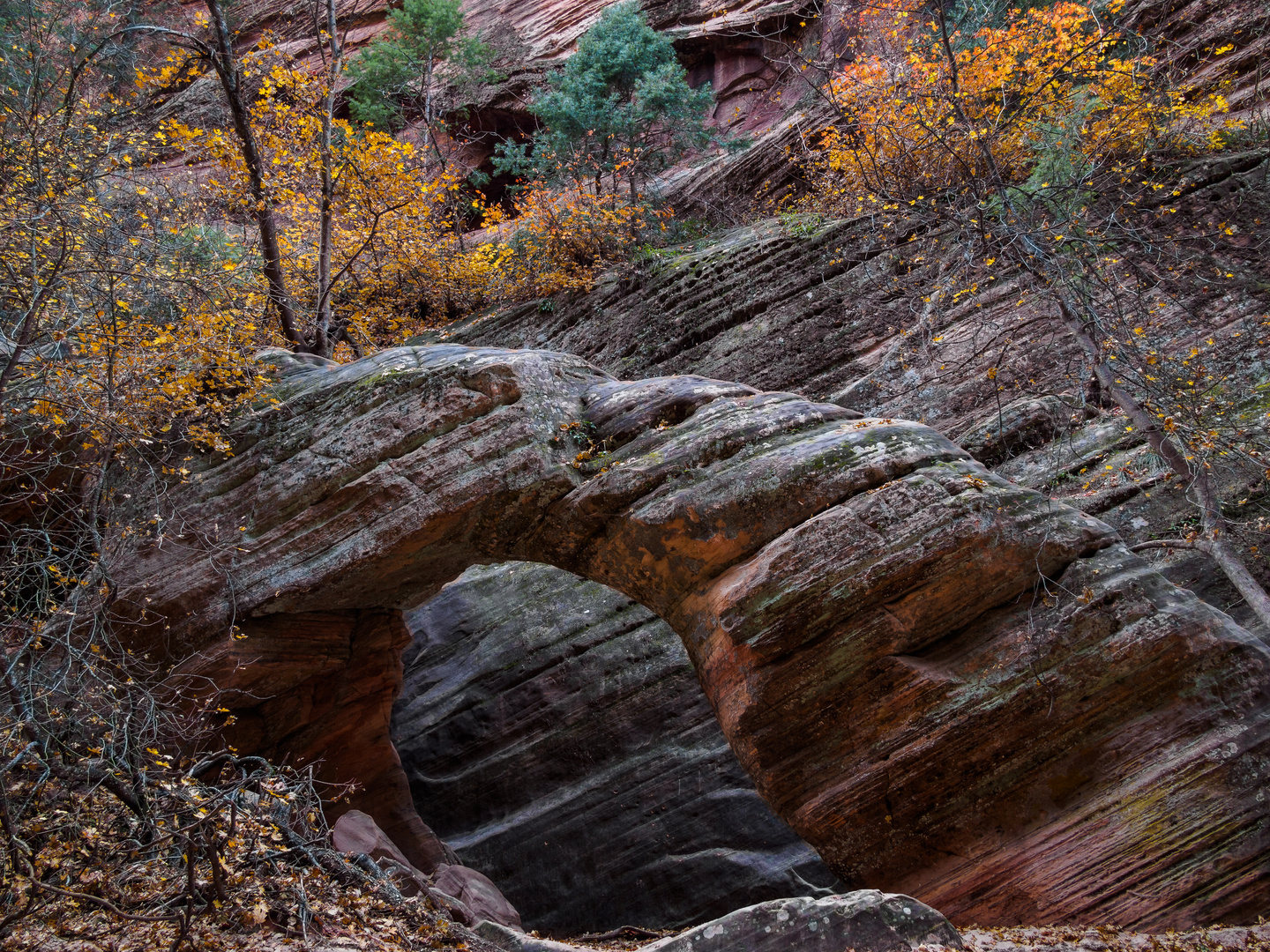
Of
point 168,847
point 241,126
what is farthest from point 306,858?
point 241,126

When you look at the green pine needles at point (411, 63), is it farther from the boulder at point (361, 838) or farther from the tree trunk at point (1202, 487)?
the tree trunk at point (1202, 487)

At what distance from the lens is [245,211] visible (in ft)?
48.5

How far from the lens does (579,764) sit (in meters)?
11.2

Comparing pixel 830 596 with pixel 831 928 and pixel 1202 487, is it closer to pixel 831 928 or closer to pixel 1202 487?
pixel 831 928

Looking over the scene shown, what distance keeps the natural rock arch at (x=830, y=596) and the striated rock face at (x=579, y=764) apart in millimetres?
3017

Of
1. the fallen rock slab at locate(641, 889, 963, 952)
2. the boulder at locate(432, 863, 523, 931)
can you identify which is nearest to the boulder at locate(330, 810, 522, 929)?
the boulder at locate(432, 863, 523, 931)

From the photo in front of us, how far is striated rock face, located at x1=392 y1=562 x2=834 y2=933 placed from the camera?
9.98 metres

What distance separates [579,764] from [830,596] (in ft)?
18.9

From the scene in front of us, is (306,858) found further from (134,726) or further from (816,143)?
(816,143)

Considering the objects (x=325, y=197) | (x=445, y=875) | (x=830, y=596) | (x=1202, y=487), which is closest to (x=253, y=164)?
(x=325, y=197)

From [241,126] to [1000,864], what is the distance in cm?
1358

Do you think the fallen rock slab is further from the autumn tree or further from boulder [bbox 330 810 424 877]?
boulder [bbox 330 810 424 877]

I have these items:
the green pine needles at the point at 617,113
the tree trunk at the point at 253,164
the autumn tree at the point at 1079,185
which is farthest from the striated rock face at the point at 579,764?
the green pine needles at the point at 617,113

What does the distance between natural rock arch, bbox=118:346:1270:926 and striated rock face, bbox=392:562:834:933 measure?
9.90 feet
